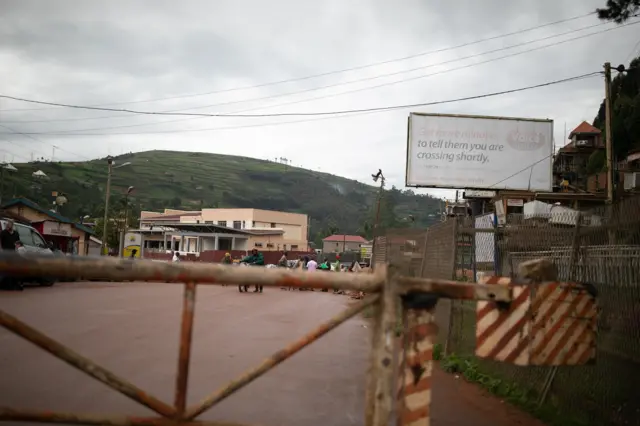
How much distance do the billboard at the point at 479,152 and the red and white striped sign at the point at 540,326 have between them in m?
18.5

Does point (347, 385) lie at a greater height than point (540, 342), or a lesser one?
lesser

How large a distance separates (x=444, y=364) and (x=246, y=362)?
2835 millimetres

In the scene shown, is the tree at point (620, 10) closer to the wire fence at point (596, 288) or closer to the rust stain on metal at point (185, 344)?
the wire fence at point (596, 288)

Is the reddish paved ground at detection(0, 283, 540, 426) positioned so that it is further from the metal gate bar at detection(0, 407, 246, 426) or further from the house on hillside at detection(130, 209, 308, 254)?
the house on hillside at detection(130, 209, 308, 254)

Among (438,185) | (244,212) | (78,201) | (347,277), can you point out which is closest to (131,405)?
(347,277)

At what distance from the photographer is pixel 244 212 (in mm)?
87500

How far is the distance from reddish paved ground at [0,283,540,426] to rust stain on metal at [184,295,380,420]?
213cm

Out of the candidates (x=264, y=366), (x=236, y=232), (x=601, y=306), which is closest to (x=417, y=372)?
(x=264, y=366)

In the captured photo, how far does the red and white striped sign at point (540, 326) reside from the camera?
2885 millimetres

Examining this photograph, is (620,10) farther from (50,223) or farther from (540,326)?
(50,223)

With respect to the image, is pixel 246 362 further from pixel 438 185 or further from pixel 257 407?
pixel 438 185

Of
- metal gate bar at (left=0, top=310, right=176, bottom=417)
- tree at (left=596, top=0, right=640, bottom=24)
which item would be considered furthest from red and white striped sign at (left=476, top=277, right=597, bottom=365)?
tree at (left=596, top=0, right=640, bottom=24)

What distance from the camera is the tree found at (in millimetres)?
7816

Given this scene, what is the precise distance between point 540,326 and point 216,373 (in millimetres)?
3968
